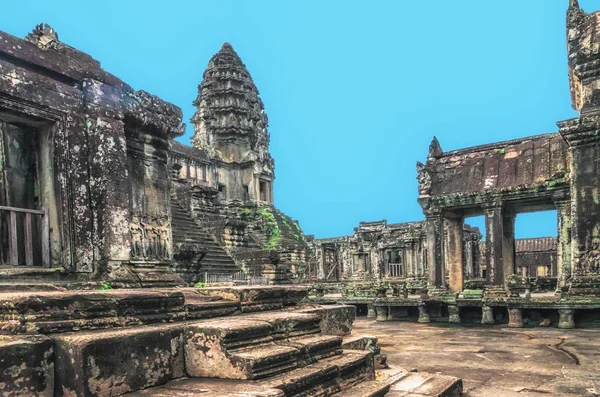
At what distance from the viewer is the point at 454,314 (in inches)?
613

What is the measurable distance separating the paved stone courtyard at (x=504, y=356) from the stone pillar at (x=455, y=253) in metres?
3.77


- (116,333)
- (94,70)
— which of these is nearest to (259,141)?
(94,70)

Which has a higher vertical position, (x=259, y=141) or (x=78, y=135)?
(x=259, y=141)

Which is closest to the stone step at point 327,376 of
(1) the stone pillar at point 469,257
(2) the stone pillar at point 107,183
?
(2) the stone pillar at point 107,183

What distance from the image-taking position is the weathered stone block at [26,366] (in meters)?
2.93

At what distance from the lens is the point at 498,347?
10008 millimetres

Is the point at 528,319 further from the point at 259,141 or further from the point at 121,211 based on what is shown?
the point at 259,141

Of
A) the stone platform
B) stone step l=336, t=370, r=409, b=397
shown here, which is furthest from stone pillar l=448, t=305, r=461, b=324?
the stone platform

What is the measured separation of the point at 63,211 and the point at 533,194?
14.1 m

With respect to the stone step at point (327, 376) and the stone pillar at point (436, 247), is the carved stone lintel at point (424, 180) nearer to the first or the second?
the stone pillar at point (436, 247)

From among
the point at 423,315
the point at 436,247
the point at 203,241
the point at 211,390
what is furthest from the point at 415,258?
the point at 211,390

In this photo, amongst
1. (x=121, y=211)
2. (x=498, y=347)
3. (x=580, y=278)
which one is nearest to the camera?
(x=121, y=211)

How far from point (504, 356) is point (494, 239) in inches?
311

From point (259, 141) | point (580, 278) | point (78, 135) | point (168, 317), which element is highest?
point (259, 141)
